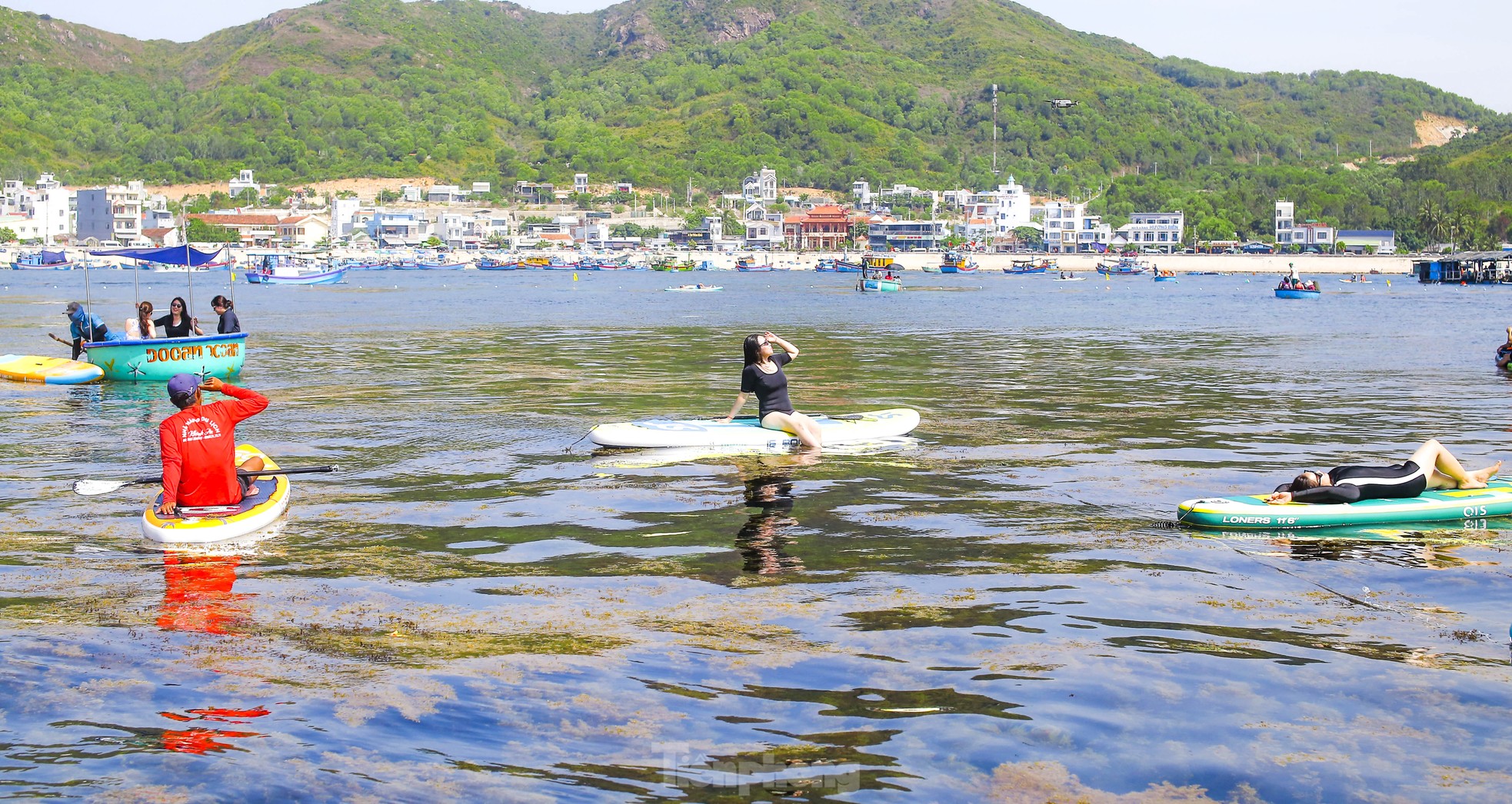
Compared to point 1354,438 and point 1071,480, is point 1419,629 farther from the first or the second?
point 1354,438

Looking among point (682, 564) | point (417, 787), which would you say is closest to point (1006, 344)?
point (682, 564)

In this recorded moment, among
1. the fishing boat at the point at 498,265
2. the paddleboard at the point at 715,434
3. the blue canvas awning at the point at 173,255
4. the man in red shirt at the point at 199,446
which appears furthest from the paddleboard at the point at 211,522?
the fishing boat at the point at 498,265

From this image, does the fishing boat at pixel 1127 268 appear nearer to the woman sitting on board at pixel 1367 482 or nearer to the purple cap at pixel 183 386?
the woman sitting on board at pixel 1367 482

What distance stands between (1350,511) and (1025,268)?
17097cm

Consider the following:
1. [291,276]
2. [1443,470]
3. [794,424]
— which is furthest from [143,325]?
[291,276]

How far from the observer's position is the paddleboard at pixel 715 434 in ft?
61.3

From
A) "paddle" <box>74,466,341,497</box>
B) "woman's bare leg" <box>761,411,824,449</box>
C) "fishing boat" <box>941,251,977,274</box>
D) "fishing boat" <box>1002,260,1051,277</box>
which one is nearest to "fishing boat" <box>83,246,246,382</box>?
"paddle" <box>74,466,341,497</box>

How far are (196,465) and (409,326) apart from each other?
47.8 m

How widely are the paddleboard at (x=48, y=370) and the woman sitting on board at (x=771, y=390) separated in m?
17.6

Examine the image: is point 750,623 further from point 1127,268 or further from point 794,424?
point 1127,268

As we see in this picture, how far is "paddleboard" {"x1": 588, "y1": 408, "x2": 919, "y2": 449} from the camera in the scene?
18.7m

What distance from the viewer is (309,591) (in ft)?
36.4

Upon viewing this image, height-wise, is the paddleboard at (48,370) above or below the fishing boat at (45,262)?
below

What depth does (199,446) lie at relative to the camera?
1245cm
